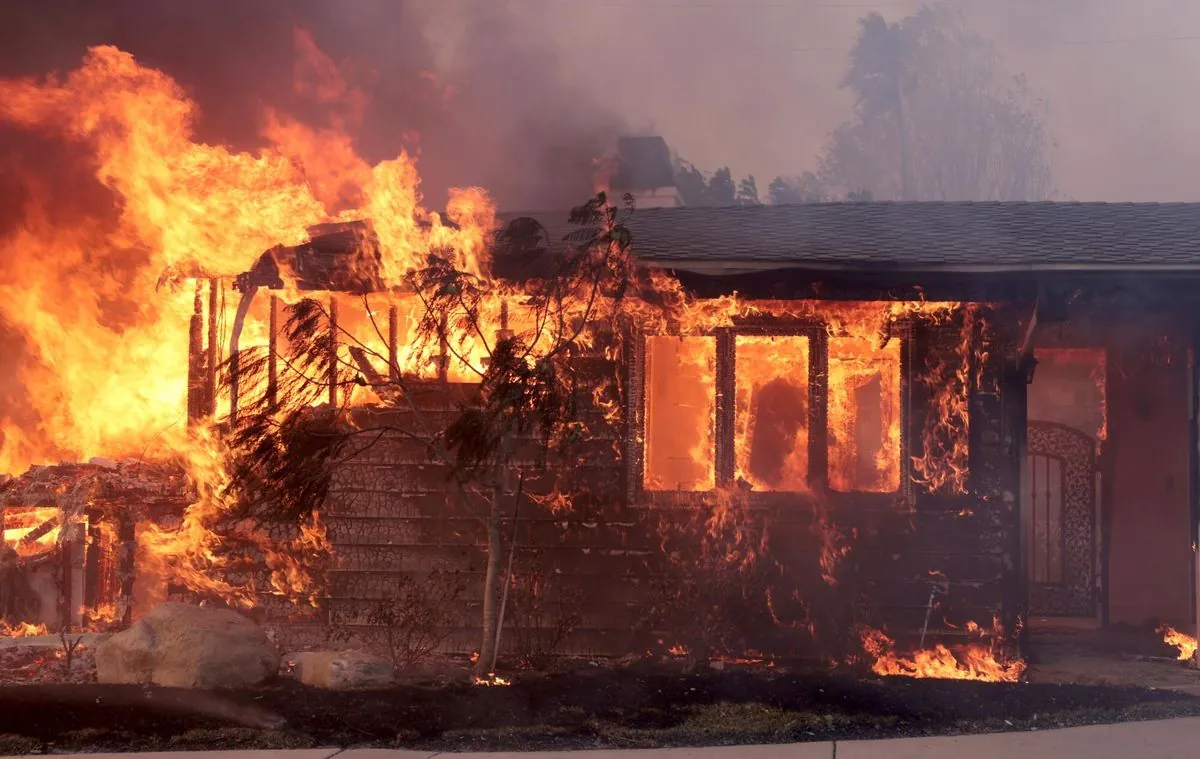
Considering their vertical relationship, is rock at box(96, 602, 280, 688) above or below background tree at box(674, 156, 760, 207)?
below

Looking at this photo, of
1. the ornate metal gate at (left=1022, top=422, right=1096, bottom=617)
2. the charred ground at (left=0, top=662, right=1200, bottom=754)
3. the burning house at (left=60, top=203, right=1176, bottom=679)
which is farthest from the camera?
the ornate metal gate at (left=1022, top=422, right=1096, bottom=617)

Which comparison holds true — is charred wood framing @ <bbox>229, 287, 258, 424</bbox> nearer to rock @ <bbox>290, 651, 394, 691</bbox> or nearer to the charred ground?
rock @ <bbox>290, 651, 394, 691</bbox>

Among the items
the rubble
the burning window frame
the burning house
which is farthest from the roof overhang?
the rubble

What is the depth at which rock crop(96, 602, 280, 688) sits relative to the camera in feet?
21.7

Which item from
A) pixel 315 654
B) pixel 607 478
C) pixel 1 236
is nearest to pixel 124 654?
pixel 315 654

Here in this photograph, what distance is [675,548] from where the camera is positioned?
324 inches

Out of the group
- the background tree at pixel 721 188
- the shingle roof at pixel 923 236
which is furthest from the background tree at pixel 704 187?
the shingle roof at pixel 923 236

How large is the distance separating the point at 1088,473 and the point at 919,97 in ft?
107

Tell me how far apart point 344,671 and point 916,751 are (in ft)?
11.6

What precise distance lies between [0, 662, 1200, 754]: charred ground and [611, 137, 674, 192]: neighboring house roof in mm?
23972

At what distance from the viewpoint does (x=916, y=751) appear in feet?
17.8

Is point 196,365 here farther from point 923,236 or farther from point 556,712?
point 923,236

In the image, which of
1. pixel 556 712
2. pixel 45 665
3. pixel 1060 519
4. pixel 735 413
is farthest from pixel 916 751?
pixel 45 665

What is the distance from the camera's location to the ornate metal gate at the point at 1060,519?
10406 mm
